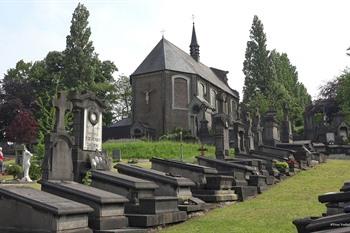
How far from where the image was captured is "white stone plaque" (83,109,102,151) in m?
11.8

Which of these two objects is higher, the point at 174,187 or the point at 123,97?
the point at 123,97

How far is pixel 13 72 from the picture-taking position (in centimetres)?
6172

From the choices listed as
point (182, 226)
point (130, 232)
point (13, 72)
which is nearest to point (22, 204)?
point (130, 232)

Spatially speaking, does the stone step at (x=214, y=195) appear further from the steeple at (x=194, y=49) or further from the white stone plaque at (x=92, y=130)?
the steeple at (x=194, y=49)

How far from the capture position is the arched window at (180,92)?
50.4 meters

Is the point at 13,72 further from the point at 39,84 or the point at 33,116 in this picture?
the point at 33,116

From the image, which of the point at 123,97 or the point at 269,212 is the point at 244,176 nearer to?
the point at 269,212

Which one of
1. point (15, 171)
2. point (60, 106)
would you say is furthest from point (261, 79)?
point (60, 106)

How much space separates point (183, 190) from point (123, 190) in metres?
2.01

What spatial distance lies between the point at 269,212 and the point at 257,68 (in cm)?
5191

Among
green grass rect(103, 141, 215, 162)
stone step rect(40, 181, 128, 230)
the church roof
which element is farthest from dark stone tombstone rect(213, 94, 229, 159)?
the church roof

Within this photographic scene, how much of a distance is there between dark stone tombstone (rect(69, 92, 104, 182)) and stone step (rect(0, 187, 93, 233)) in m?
3.27

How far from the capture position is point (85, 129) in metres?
11.8

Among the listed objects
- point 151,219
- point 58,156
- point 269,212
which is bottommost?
point 269,212
